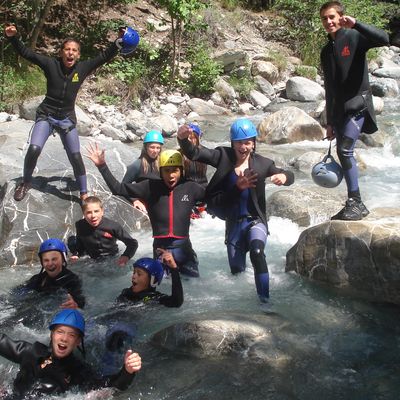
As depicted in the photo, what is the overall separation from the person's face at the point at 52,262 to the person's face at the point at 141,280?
0.73 meters

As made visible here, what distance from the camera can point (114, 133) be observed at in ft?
33.1

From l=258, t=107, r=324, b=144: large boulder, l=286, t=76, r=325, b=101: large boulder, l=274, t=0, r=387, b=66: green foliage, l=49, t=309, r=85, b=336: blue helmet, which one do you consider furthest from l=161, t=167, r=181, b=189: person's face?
l=274, t=0, r=387, b=66: green foliage

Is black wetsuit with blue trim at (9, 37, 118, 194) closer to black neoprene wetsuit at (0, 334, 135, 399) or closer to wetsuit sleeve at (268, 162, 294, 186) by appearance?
wetsuit sleeve at (268, 162, 294, 186)

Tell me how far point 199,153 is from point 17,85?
23.0 feet

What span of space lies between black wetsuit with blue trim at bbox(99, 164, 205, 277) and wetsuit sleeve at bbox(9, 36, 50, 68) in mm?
1981

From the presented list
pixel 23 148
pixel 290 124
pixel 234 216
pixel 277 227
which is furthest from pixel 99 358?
pixel 290 124

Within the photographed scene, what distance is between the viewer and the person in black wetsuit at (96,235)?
16.5 feet

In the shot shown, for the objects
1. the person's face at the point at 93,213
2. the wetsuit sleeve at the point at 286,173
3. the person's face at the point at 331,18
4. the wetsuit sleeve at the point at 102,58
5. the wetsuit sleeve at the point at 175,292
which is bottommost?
the wetsuit sleeve at the point at 175,292

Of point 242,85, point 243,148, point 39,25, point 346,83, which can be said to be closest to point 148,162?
point 243,148

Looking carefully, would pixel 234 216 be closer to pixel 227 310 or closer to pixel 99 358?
pixel 227 310

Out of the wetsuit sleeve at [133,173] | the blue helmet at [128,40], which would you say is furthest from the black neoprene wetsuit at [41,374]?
the blue helmet at [128,40]

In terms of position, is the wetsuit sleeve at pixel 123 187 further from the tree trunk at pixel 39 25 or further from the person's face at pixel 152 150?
the tree trunk at pixel 39 25

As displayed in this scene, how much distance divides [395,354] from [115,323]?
211cm

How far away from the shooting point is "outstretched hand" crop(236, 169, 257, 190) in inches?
161
